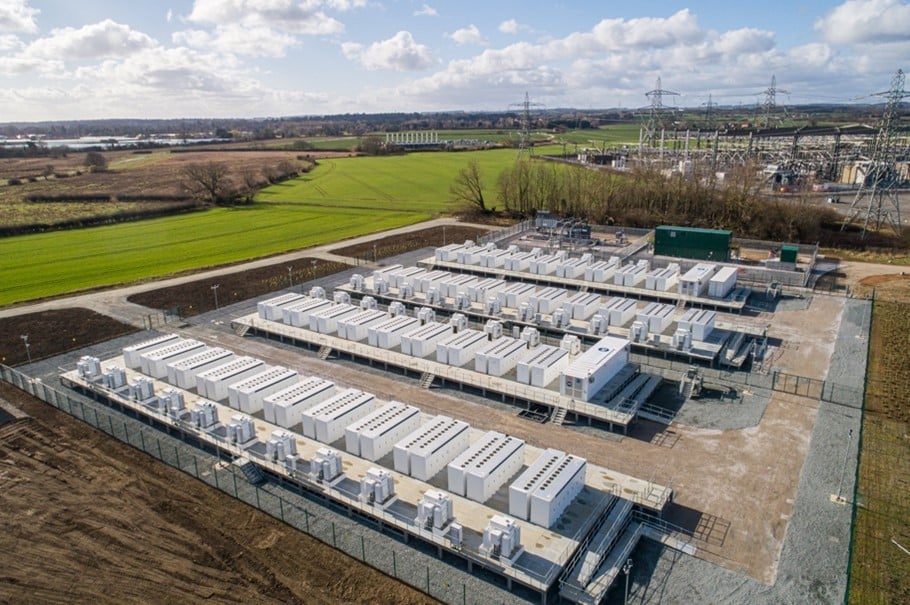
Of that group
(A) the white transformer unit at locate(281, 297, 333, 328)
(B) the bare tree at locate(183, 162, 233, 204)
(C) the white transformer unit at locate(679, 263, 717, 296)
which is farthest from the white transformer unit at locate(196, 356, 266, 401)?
(B) the bare tree at locate(183, 162, 233, 204)

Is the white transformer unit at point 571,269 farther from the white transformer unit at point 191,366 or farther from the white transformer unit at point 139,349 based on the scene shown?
the white transformer unit at point 139,349

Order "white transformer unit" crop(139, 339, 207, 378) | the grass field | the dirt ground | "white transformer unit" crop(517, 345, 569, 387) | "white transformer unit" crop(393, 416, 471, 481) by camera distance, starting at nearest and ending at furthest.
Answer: the grass field → the dirt ground → "white transformer unit" crop(393, 416, 471, 481) → "white transformer unit" crop(517, 345, 569, 387) → "white transformer unit" crop(139, 339, 207, 378)

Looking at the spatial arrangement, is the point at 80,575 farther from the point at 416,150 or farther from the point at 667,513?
the point at 416,150

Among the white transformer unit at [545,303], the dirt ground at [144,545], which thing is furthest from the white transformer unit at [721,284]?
the dirt ground at [144,545]

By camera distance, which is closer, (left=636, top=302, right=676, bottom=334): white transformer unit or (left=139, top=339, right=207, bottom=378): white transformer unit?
(left=139, top=339, right=207, bottom=378): white transformer unit

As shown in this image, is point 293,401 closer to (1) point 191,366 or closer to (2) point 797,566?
(1) point 191,366

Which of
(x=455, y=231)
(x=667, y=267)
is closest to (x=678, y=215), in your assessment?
(x=667, y=267)

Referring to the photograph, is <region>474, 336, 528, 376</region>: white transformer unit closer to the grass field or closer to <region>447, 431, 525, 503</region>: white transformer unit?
<region>447, 431, 525, 503</region>: white transformer unit
